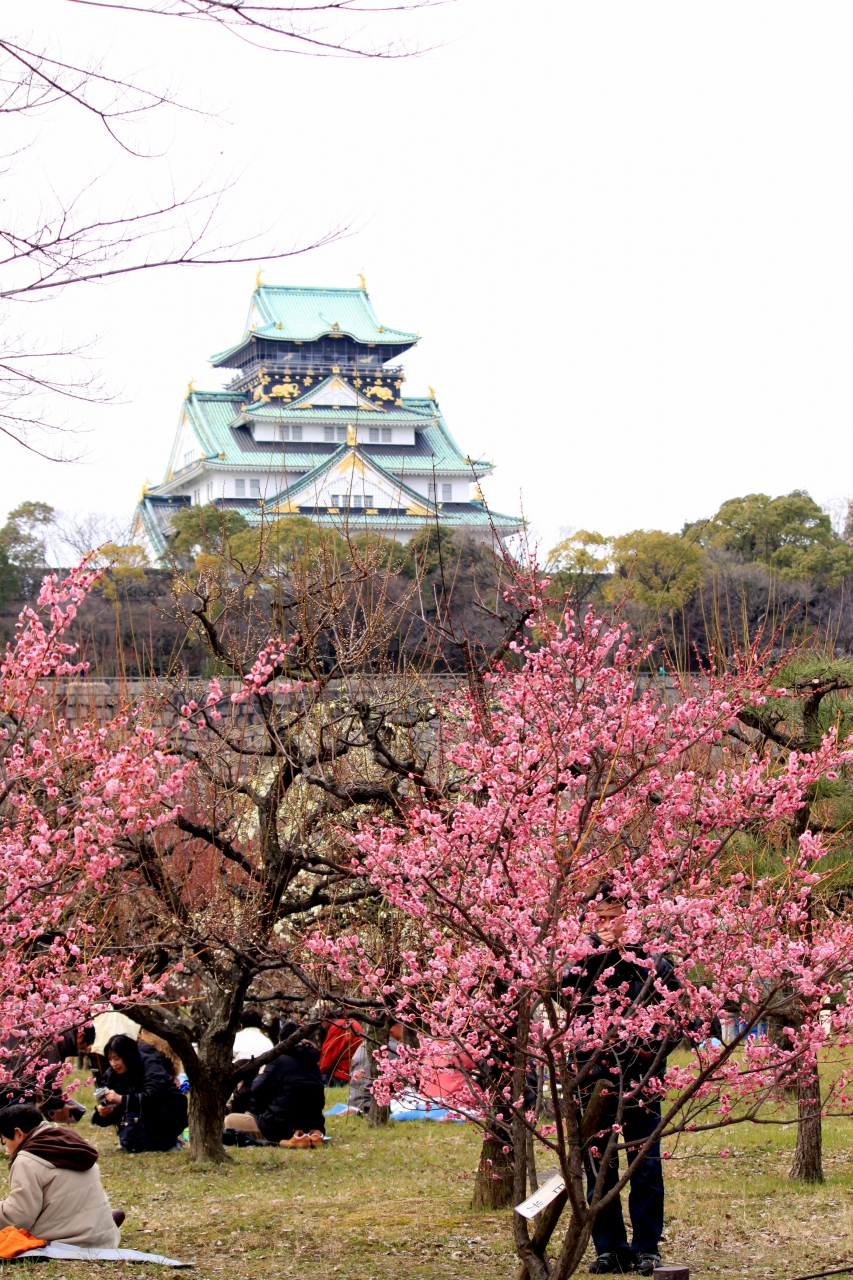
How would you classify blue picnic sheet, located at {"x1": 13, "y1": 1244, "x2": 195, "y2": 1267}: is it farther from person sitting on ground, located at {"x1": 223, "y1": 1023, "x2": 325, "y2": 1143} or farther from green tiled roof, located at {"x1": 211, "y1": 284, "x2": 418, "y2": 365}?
green tiled roof, located at {"x1": 211, "y1": 284, "x2": 418, "y2": 365}

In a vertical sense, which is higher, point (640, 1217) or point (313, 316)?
point (313, 316)

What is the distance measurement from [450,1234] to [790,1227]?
1626 mm

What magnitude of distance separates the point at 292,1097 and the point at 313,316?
48857 millimetres

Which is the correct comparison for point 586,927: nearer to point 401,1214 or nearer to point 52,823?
point 401,1214

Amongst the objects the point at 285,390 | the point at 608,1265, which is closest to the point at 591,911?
the point at 608,1265

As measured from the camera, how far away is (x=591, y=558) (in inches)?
1131

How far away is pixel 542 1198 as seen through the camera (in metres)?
4.14

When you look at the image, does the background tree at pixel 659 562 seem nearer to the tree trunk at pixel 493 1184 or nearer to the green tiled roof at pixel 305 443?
the tree trunk at pixel 493 1184

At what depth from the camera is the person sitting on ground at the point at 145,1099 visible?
961 cm

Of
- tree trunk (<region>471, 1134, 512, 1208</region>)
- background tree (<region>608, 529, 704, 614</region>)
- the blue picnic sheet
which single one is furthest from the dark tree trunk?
background tree (<region>608, 529, 704, 614</region>)

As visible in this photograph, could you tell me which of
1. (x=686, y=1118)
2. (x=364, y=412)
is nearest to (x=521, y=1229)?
(x=686, y=1118)

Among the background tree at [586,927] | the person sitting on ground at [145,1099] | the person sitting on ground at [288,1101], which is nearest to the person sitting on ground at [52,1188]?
the background tree at [586,927]

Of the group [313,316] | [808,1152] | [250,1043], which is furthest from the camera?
[313,316]

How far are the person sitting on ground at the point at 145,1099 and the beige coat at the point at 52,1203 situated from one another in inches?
156
